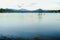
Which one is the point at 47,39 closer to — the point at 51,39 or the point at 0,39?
the point at 51,39

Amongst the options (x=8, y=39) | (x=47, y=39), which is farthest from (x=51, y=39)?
(x=8, y=39)

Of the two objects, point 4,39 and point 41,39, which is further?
point 41,39

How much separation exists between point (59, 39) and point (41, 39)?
1.10 meters

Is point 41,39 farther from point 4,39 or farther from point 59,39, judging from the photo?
point 4,39

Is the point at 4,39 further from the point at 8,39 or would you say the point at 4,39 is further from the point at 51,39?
the point at 51,39

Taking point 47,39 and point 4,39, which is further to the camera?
point 47,39

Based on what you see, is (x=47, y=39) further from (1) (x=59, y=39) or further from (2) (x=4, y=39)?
(2) (x=4, y=39)

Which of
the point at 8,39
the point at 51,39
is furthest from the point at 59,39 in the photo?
the point at 8,39

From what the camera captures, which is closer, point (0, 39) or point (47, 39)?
point (0, 39)

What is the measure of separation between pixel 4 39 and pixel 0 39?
0.22m

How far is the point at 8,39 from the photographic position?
10164 millimetres

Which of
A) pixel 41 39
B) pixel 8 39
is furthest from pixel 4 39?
pixel 41 39

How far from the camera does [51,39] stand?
11031mm

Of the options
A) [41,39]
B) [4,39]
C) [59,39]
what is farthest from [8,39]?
[59,39]
